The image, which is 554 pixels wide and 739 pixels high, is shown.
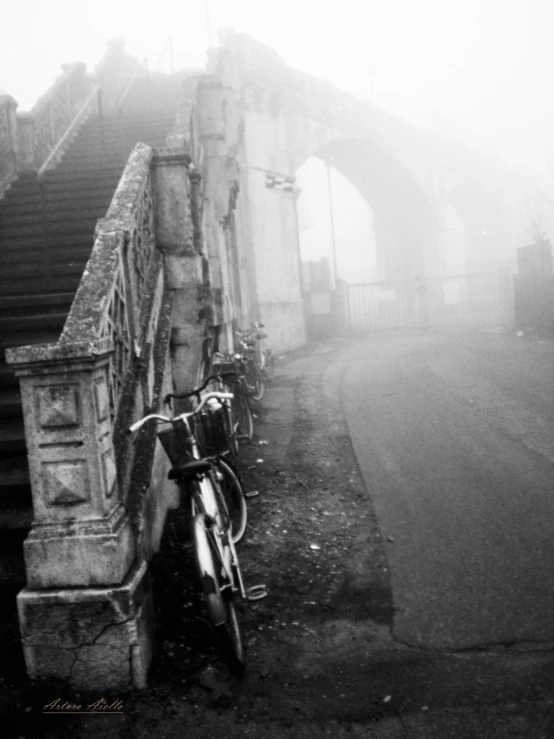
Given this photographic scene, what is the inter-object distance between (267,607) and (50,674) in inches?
56.6

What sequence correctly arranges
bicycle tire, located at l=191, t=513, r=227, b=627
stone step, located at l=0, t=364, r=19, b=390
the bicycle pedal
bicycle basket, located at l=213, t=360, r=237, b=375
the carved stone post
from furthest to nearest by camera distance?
1. the carved stone post
2. bicycle basket, located at l=213, t=360, r=237, b=375
3. stone step, located at l=0, t=364, r=19, b=390
4. the bicycle pedal
5. bicycle tire, located at l=191, t=513, r=227, b=627

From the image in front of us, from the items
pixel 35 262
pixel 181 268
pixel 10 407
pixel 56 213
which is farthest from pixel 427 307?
pixel 10 407

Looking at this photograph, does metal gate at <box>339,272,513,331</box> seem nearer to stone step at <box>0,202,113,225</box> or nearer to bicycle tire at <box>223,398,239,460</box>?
A: stone step at <box>0,202,113,225</box>

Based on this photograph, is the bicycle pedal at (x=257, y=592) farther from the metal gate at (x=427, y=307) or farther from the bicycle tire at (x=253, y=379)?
the metal gate at (x=427, y=307)

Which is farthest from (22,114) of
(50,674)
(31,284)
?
(50,674)

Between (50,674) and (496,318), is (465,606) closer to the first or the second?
(50,674)

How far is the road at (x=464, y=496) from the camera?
4.02m

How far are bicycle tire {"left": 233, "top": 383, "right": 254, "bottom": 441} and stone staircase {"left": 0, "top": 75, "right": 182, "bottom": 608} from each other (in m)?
2.69

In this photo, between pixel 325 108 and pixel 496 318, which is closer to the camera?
pixel 325 108

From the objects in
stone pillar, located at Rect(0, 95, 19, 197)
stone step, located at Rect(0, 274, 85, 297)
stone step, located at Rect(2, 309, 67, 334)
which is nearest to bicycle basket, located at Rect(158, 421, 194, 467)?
stone step, located at Rect(2, 309, 67, 334)

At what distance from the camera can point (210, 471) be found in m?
4.15

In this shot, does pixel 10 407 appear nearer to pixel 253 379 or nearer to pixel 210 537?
pixel 210 537

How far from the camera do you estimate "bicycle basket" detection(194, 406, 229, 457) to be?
4445mm

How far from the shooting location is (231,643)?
11.4 ft
